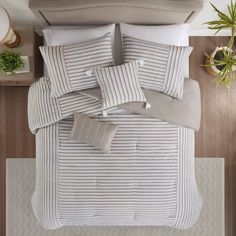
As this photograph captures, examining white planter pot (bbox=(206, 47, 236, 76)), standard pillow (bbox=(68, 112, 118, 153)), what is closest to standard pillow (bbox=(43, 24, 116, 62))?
standard pillow (bbox=(68, 112, 118, 153))

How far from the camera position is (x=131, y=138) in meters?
2.47

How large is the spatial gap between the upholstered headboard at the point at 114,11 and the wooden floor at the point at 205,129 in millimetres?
815

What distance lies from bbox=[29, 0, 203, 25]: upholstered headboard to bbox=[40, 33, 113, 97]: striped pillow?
198 mm

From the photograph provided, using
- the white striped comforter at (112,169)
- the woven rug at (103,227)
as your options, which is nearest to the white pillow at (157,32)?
the white striped comforter at (112,169)

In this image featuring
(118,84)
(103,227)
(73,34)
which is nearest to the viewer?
(118,84)

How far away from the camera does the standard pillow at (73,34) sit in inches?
99.7

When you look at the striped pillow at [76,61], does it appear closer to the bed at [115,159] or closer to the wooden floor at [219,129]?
the bed at [115,159]

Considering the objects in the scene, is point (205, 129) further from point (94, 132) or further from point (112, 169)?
point (94, 132)

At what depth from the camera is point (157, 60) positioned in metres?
2.45

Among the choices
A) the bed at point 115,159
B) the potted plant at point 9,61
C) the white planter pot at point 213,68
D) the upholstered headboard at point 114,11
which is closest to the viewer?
the upholstered headboard at point 114,11

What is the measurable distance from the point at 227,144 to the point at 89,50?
1660 millimetres

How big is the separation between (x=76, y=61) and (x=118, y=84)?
13.4 inches

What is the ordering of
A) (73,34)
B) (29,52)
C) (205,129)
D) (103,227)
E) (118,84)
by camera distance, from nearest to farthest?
(118,84), (73,34), (29,52), (103,227), (205,129)

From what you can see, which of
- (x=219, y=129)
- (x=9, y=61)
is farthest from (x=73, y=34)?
(x=219, y=129)
